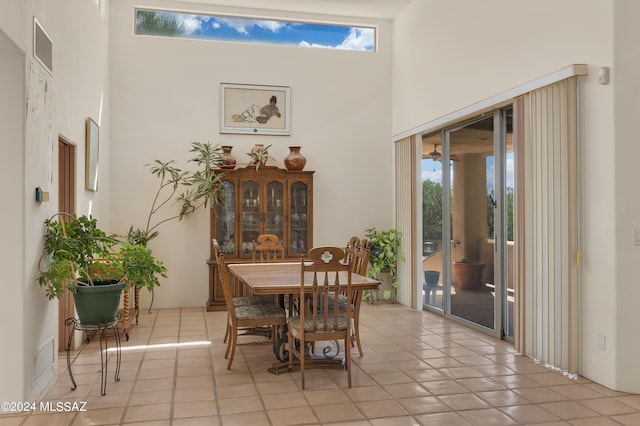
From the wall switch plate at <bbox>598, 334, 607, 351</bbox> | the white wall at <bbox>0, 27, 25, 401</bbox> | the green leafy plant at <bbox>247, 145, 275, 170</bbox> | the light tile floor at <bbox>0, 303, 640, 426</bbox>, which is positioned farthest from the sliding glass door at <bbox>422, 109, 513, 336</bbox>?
the white wall at <bbox>0, 27, 25, 401</bbox>

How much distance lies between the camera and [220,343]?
196 inches

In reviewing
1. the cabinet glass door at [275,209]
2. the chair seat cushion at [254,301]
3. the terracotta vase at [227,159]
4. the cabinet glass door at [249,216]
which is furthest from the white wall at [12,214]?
the cabinet glass door at [275,209]

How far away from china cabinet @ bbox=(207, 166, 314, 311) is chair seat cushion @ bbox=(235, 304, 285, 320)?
2303 mm

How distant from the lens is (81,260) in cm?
358

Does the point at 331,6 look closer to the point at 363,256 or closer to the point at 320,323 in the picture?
the point at 363,256

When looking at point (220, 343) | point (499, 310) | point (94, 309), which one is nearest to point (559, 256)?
point (499, 310)

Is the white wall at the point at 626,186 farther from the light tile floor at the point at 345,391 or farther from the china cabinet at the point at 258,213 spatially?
the china cabinet at the point at 258,213

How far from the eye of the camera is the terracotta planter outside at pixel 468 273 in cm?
564

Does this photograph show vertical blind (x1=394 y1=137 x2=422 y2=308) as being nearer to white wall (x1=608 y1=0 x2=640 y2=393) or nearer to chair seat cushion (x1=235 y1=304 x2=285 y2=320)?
chair seat cushion (x1=235 y1=304 x2=285 y2=320)

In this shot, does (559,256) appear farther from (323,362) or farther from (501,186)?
(323,362)

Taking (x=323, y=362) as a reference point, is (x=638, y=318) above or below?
above

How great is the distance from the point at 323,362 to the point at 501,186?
8.40 ft

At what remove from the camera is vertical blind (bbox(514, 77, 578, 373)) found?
396 centimetres

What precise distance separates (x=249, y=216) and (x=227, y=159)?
0.80 meters
